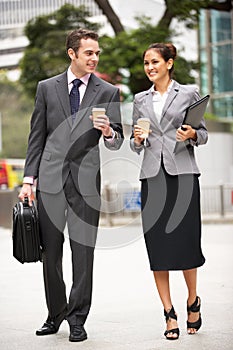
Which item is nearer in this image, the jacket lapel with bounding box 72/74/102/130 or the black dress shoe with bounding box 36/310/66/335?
the jacket lapel with bounding box 72/74/102/130

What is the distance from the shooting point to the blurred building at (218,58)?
33.4 metres

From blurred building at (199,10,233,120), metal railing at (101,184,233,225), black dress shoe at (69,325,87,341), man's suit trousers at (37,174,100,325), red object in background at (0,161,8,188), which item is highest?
man's suit trousers at (37,174,100,325)

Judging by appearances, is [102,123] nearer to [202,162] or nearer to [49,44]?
[202,162]

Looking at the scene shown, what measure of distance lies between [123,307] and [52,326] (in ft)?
3.80

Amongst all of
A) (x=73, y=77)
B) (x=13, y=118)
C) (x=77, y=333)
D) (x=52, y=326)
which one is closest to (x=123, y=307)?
(x=52, y=326)

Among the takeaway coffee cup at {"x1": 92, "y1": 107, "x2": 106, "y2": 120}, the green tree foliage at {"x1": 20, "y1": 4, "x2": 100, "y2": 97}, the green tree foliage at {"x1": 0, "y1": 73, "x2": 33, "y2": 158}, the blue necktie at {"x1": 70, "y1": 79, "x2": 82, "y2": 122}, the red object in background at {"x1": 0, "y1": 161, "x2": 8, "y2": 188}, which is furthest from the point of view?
the green tree foliage at {"x1": 0, "y1": 73, "x2": 33, "y2": 158}

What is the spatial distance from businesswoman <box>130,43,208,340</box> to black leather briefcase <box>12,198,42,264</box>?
69 cm

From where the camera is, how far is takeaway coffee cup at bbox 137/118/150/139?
17.9 feet

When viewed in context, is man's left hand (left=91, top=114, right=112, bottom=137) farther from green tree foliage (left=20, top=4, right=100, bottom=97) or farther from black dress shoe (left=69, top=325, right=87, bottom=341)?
green tree foliage (left=20, top=4, right=100, bottom=97)

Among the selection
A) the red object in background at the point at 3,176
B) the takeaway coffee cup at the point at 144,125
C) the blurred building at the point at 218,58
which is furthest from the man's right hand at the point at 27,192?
the blurred building at the point at 218,58

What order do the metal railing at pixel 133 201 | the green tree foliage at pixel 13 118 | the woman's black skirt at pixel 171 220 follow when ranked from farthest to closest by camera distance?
the green tree foliage at pixel 13 118, the metal railing at pixel 133 201, the woman's black skirt at pixel 171 220

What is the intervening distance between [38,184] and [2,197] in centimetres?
1228

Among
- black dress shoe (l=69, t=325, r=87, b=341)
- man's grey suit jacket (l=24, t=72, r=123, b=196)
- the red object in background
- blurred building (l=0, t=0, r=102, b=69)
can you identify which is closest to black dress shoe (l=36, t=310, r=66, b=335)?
black dress shoe (l=69, t=325, r=87, b=341)

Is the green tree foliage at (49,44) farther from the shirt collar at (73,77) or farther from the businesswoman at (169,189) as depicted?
the businesswoman at (169,189)
